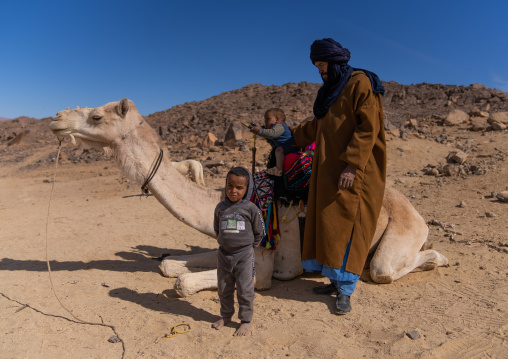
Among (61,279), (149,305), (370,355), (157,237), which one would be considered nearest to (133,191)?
(157,237)

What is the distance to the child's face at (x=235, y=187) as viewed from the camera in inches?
120

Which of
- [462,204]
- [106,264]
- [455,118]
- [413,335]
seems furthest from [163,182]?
[455,118]

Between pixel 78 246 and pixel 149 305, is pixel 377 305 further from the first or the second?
pixel 78 246

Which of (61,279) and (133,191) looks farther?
(133,191)

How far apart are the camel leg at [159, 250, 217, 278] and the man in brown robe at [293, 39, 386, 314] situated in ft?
4.21

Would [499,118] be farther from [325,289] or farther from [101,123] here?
Result: [101,123]

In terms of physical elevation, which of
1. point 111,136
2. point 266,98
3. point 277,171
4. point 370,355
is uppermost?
point 266,98

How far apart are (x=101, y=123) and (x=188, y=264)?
5.80 ft

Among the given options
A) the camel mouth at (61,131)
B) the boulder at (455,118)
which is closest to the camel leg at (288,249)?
the camel mouth at (61,131)

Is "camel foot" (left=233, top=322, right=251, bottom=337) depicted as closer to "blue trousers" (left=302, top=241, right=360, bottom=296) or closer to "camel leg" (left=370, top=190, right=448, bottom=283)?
"blue trousers" (left=302, top=241, right=360, bottom=296)

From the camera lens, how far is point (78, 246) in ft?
19.8

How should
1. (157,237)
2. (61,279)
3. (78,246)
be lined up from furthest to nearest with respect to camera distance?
1. (157,237)
2. (78,246)
3. (61,279)

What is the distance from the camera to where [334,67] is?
140 inches

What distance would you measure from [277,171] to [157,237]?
11.3 ft
